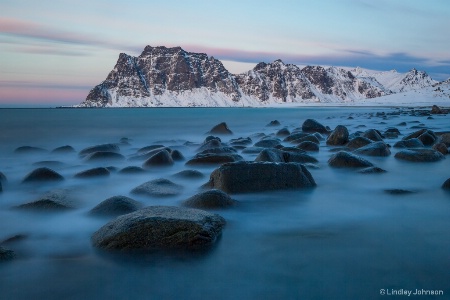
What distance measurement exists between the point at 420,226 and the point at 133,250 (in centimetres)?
300

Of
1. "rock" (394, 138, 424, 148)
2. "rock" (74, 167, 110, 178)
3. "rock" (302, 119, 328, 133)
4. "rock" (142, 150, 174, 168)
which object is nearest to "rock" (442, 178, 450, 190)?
"rock" (394, 138, 424, 148)

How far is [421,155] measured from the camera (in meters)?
9.04

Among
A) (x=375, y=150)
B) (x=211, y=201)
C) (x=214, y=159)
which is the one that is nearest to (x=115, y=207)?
(x=211, y=201)

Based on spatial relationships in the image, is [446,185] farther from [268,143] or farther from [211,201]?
[268,143]

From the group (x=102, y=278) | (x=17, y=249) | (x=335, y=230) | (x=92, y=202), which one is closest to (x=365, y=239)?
(x=335, y=230)

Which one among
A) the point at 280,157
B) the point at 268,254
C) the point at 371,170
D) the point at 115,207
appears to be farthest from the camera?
the point at 280,157

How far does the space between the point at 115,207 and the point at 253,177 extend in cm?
199

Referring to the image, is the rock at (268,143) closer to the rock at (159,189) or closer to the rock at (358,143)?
the rock at (358,143)

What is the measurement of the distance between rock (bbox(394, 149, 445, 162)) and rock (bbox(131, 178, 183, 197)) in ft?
16.8

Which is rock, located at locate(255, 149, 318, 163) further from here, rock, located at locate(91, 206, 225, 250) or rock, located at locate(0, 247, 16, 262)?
rock, located at locate(0, 247, 16, 262)

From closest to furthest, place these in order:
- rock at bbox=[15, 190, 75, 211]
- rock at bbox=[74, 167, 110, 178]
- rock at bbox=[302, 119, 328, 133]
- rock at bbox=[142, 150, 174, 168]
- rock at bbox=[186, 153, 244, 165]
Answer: rock at bbox=[15, 190, 75, 211], rock at bbox=[74, 167, 110, 178], rock at bbox=[186, 153, 244, 165], rock at bbox=[142, 150, 174, 168], rock at bbox=[302, 119, 328, 133]

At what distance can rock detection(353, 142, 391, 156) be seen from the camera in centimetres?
990

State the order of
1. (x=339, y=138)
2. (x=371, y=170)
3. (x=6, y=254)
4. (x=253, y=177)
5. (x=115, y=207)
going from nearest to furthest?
(x=6, y=254), (x=115, y=207), (x=253, y=177), (x=371, y=170), (x=339, y=138)

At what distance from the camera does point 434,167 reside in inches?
325
